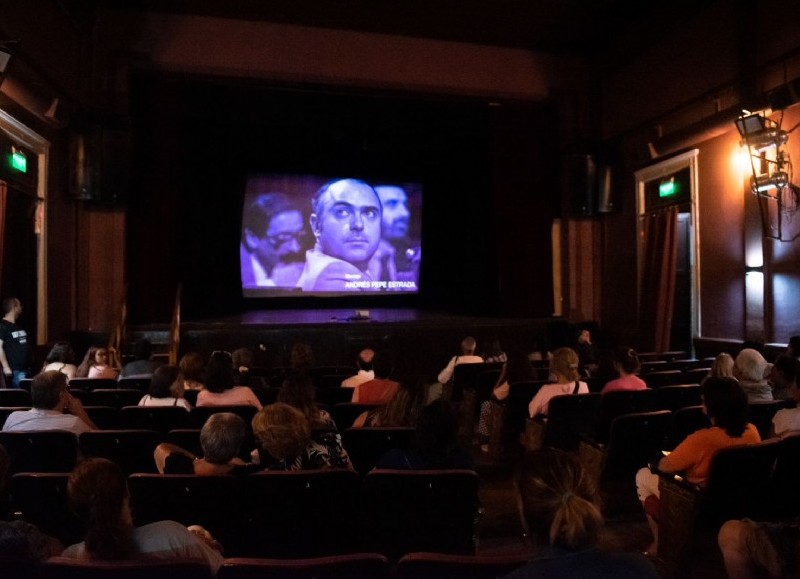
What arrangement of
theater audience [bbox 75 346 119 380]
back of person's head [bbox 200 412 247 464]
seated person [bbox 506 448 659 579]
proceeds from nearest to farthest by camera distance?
seated person [bbox 506 448 659 579]
back of person's head [bbox 200 412 247 464]
theater audience [bbox 75 346 119 380]

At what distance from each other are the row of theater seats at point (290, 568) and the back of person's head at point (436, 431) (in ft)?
3.45

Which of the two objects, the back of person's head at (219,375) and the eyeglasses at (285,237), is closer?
the back of person's head at (219,375)

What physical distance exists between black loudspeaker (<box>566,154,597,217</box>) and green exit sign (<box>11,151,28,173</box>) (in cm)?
793

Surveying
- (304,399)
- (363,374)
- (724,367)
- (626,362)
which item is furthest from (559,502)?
(363,374)

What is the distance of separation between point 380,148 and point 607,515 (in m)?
9.58

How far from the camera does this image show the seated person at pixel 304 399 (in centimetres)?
337

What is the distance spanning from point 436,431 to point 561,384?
1921 millimetres

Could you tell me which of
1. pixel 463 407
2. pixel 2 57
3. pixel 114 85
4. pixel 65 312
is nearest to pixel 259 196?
pixel 114 85

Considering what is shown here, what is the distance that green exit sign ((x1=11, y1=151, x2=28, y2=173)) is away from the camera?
7310 mm

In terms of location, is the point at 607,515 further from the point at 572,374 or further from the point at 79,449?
the point at 79,449

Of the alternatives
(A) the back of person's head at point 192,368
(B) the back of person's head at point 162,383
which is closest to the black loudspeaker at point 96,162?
(A) the back of person's head at point 192,368

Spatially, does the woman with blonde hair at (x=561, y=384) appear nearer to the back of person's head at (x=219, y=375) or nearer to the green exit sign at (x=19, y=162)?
the back of person's head at (x=219, y=375)

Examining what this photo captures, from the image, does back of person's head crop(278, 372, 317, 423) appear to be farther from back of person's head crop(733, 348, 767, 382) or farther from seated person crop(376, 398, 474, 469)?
back of person's head crop(733, 348, 767, 382)

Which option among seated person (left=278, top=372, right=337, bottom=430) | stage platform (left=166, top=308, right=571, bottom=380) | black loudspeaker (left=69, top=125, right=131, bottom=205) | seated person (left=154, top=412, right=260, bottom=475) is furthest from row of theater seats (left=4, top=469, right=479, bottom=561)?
black loudspeaker (left=69, top=125, right=131, bottom=205)
